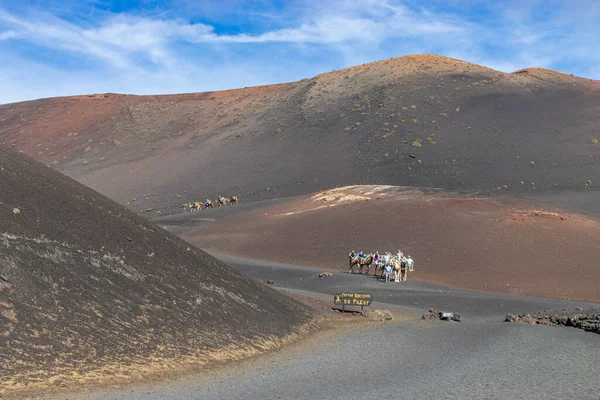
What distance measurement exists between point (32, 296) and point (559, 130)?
6831cm

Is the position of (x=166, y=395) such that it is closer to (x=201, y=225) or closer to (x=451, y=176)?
(x=201, y=225)

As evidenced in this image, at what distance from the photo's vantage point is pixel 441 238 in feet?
131

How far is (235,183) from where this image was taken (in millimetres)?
71250

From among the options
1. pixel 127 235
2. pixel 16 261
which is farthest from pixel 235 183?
pixel 16 261

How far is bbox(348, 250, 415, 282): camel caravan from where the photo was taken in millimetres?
34094

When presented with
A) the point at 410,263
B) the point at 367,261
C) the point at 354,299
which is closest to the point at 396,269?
the point at 410,263

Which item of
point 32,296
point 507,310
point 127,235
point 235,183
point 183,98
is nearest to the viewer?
point 32,296

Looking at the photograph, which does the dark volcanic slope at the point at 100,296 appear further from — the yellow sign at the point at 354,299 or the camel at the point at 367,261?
the camel at the point at 367,261

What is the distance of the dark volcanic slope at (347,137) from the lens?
2527 inches

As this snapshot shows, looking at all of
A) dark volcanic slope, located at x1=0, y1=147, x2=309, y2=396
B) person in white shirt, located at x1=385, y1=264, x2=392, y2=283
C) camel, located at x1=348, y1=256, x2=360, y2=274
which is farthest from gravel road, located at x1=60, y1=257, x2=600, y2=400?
camel, located at x1=348, y1=256, x2=360, y2=274

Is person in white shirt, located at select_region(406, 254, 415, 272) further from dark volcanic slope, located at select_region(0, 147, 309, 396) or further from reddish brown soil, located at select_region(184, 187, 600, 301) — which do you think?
dark volcanic slope, located at select_region(0, 147, 309, 396)

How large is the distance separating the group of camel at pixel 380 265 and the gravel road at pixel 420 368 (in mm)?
10626

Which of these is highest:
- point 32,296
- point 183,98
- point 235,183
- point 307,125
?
point 183,98

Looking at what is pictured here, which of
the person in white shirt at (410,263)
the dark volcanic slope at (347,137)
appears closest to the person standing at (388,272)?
the person in white shirt at (410,263)
